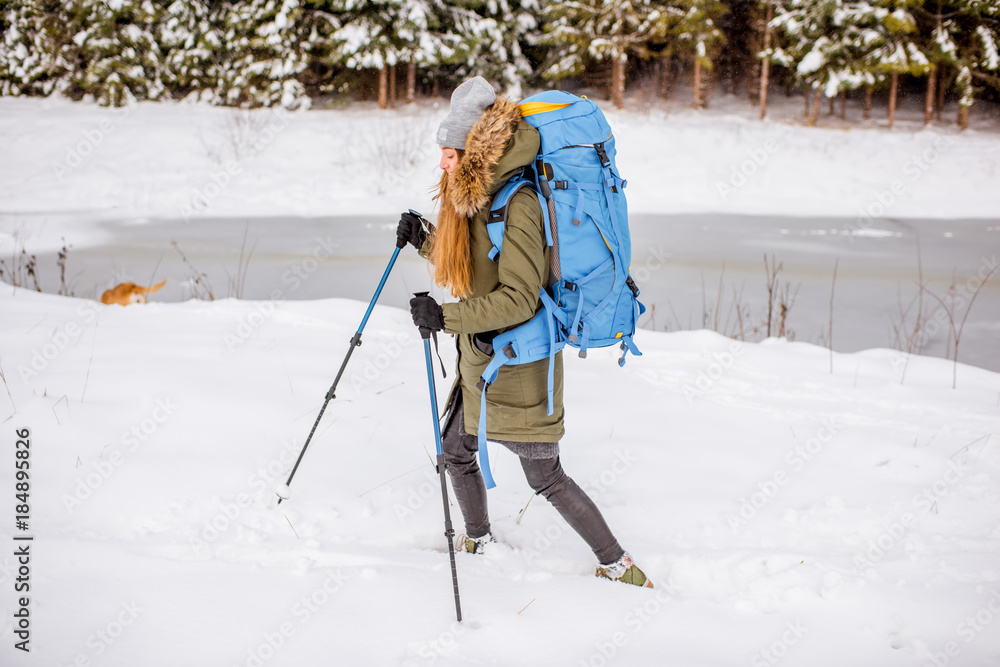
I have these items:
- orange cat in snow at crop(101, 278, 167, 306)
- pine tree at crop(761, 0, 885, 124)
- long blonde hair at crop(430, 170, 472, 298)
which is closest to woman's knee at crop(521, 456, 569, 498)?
long blonde hair at crop(430, 170, 472, 298)

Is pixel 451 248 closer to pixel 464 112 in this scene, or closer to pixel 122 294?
pixel 464 112

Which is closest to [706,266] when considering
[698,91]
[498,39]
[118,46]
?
[498,39]

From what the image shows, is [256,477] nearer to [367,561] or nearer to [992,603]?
[367,561]

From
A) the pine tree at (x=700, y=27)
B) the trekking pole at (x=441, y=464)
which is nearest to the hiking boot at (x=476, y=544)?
the trekking pole at (x=441, y=464)

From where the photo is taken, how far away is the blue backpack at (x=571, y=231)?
1.93 meters

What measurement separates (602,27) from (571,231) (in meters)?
16.4

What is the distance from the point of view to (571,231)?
1938mm

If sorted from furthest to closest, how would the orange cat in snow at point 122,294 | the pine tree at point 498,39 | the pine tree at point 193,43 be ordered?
the pine tree at point 193,43, the pine tree at point 498,39, the orange cat in snow at point 122,294

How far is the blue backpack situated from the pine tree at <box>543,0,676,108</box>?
1539cm

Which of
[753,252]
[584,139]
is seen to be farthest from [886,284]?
[584,139]

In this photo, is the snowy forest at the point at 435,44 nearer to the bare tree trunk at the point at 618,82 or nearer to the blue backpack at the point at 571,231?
the bare tree trunk at the point at 618,82

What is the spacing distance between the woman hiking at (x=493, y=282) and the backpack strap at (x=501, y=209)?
2 centimetres

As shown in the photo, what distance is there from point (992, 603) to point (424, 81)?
19.2m

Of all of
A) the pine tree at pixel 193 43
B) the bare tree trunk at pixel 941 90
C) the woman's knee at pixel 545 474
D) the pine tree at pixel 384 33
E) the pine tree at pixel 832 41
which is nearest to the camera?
the woman's knee at pixel 545 474
